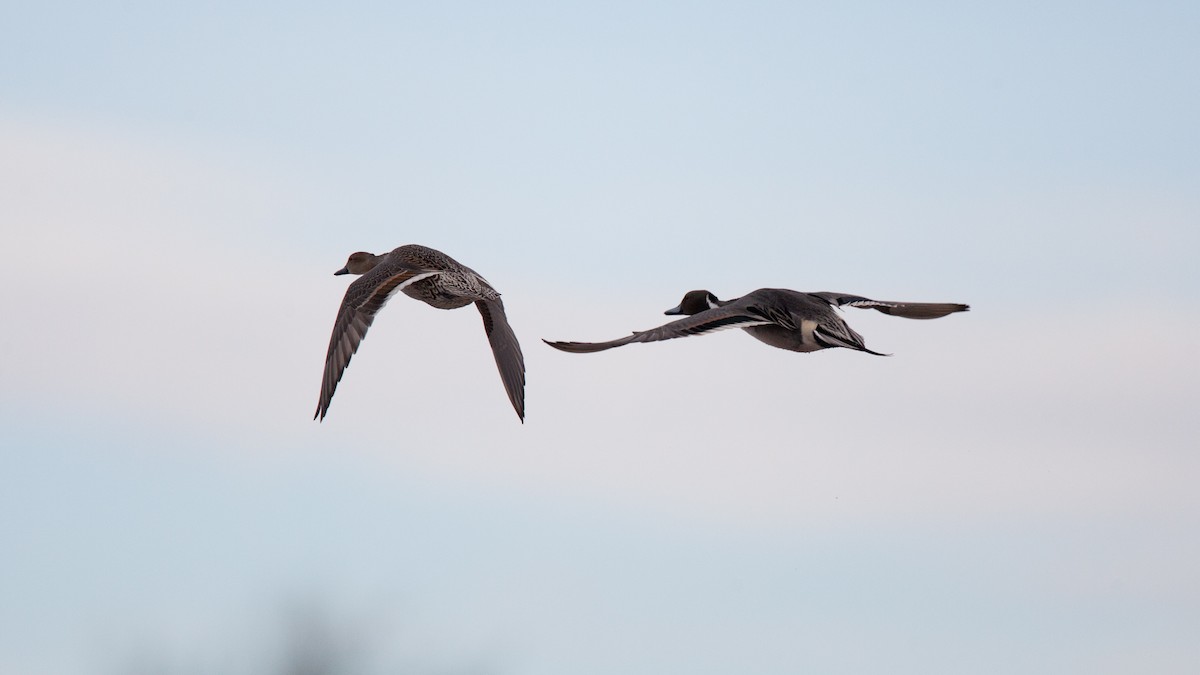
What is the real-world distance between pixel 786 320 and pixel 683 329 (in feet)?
6.61

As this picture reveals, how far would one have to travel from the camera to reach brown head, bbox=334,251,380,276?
73.9 ft

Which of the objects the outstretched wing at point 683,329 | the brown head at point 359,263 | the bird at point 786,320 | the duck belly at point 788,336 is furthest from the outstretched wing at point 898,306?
the brown head at point 359,263

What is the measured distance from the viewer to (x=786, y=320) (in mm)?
17219

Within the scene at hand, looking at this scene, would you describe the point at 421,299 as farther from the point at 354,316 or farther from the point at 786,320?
the point at 786,320

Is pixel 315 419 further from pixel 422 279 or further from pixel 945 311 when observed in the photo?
pixel 945 311

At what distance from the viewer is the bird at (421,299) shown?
1772 cm

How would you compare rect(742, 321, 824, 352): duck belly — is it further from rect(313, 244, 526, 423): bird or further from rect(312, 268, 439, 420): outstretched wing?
rect(312, 268, 439, 420): outstretched wing

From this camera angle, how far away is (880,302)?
62.4ft

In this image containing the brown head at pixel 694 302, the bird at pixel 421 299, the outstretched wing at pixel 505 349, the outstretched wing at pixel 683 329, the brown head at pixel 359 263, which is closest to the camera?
the outstretched wing at pixel 683 329

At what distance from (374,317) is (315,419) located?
6.98 feet

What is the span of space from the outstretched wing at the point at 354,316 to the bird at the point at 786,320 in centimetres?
325

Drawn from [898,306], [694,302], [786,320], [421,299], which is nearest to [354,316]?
[421,299]

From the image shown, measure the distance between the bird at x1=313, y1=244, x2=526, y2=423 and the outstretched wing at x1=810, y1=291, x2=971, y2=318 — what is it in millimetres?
3674

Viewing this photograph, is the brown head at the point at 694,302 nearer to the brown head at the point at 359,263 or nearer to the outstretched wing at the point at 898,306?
the outstretched wing at the point at 898,306
